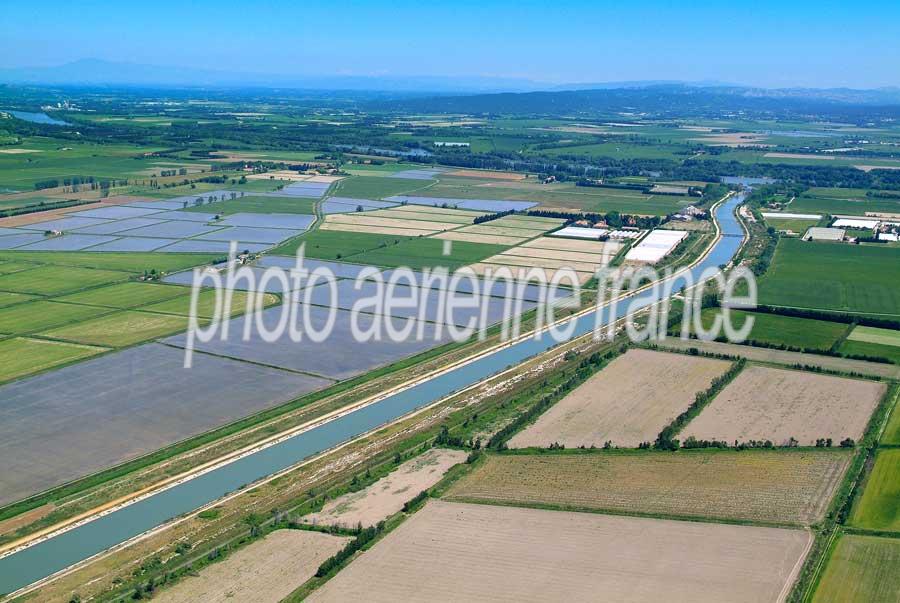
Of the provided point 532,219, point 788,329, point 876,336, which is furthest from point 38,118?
point 876,336

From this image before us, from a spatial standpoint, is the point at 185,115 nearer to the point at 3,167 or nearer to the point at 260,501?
the point at 3,167


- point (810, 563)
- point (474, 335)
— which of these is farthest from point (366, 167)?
point (810, 563)

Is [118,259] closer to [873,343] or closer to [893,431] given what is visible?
[873,343]

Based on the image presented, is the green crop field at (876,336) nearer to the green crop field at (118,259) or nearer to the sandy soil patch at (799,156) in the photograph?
the green crop field at (118,259)

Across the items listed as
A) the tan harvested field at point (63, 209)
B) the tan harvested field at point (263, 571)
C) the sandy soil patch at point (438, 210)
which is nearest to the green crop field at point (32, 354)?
the tan harvested field at point (263, 571)

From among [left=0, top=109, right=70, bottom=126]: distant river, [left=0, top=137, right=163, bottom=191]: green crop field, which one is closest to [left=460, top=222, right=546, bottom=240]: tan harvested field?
[left=0, top=137, right=163, bottom=191]: green crop field
